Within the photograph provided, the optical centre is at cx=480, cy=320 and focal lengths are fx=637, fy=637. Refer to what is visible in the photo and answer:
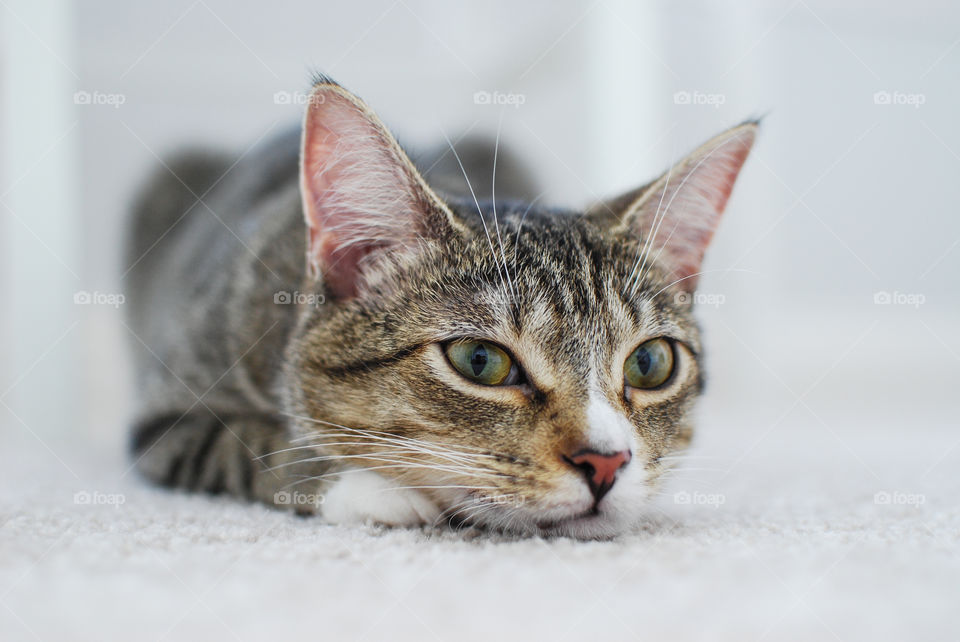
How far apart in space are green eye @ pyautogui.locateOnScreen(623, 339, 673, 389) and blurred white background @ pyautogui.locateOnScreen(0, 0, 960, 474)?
1001 millimetres

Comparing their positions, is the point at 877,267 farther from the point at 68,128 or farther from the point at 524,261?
the point at 68,128

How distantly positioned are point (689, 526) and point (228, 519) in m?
0.73

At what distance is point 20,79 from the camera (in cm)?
213

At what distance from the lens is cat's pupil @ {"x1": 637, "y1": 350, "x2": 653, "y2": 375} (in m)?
1.10

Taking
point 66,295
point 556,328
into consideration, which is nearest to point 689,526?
point 556,328
